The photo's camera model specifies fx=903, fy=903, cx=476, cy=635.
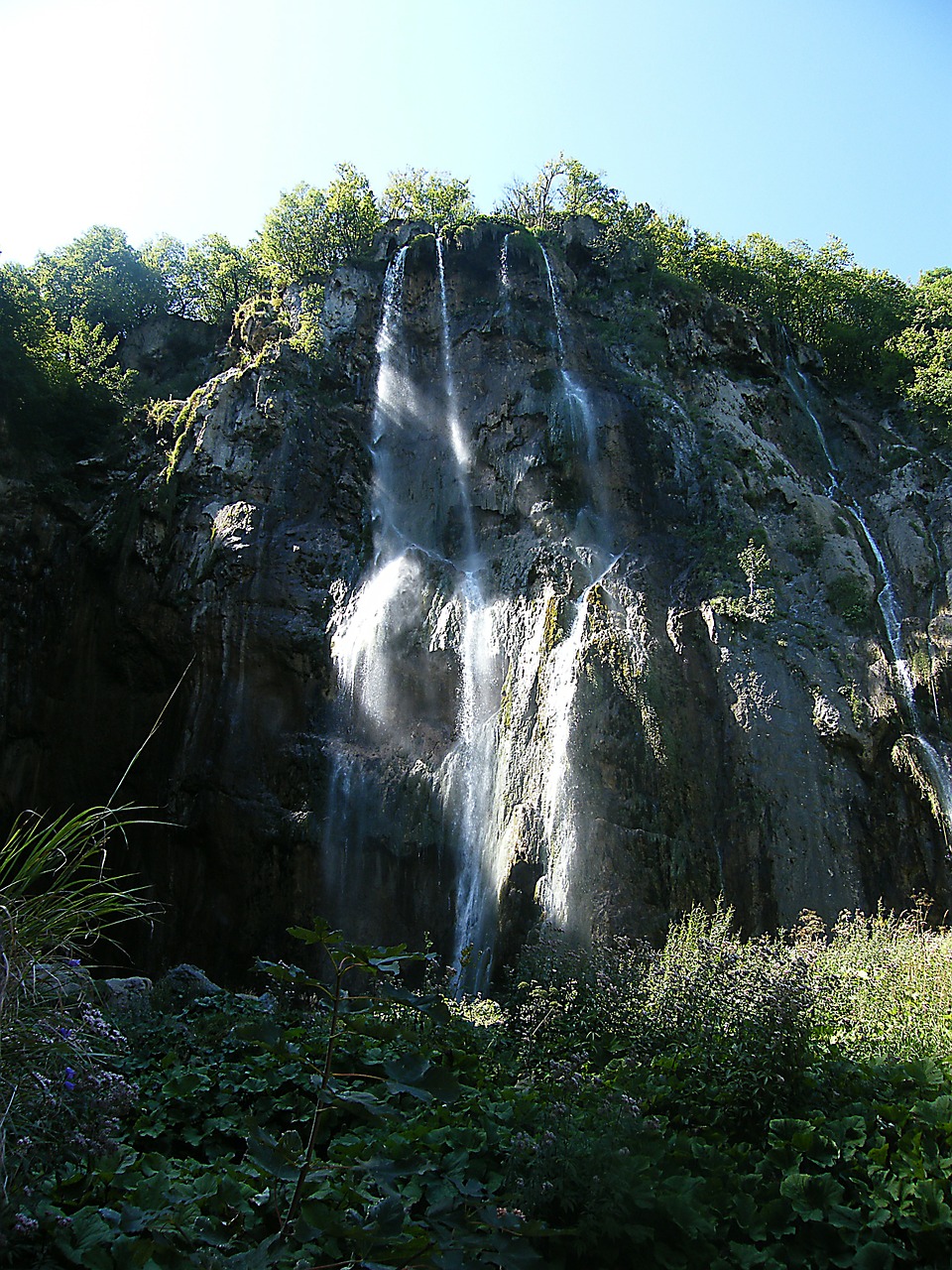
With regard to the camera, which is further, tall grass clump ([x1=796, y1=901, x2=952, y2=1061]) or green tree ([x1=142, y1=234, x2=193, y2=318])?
green tree ([x1=142, y1=234, x2=193, y2=318])

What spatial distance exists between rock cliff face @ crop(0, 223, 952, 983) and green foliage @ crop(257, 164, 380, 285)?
16.6 feet

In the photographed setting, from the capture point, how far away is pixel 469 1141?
375 centimetres

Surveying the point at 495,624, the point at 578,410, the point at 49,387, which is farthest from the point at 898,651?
the point at 49,387

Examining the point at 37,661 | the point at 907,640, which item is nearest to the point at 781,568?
the point at 907,640

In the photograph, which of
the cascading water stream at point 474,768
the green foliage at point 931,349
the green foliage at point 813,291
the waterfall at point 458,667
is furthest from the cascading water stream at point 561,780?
the green foliage at point 813,291

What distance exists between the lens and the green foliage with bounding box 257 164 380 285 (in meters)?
27.9

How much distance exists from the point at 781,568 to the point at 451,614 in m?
6.14

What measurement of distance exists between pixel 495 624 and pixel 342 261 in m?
12.0

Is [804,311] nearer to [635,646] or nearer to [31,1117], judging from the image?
[635,646]

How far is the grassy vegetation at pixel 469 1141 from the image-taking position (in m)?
2.74

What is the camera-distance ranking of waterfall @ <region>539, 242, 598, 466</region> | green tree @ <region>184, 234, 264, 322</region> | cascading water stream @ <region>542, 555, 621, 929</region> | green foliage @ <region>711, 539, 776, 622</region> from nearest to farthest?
cascading water stream @ <region>542, 555, 621, 929</region>
green foliage @ <region>711, 539, 776, 622</region>
waterfall @ <region>539, 242, 598, 466</region>
green tree @ <region>184, 234, 264, 322</region>

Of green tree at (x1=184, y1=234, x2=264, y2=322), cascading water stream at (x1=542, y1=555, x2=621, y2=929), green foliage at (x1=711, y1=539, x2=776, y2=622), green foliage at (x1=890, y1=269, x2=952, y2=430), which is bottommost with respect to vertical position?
cascading water stream at (x1=542, y1=555, x2=621, y2=929)

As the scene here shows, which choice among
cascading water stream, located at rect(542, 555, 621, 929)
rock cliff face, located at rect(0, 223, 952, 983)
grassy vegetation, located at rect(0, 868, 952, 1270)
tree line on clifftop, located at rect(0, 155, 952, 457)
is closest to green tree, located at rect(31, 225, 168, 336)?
tree line on clifftop, located at rect(0, 155, 952, 457)

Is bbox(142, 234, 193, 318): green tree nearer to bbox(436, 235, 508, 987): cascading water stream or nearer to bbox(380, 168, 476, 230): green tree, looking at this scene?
bbox(380, 168, 476, 230): green tree
